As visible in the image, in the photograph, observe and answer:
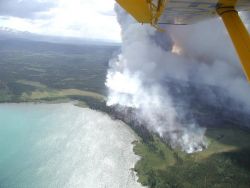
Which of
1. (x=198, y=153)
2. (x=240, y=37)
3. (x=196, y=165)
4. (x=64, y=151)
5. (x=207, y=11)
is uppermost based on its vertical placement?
(x=240, y=37)

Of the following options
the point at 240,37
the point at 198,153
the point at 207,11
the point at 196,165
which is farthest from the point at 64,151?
the point at 240,37

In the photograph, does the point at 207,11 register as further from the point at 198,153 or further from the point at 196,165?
the point at 198,153

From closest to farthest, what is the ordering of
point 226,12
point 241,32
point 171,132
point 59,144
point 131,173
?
point 241,32 < point 226,12 < point 131,173 < point 59,144 < point 171,132

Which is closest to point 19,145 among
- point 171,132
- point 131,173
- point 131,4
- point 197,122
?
point 131,173

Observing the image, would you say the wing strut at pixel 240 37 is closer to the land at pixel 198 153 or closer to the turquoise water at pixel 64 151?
the turquoise water at pixel 64 151

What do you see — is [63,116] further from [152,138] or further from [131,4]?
[131,4]

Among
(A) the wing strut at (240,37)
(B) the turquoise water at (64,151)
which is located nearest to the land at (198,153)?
(B) the turquoise water at (64,151)

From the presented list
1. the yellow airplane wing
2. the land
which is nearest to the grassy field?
the land
